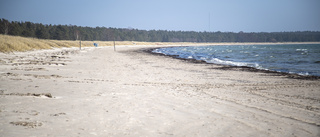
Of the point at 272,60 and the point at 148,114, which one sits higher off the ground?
the point at 148,114

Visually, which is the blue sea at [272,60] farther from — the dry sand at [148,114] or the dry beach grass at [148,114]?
the dry beach grass at [148,114]

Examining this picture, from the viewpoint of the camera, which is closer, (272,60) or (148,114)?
(148,114)

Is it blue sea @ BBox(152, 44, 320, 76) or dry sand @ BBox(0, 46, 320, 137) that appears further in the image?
blue sea @ BBox(152, 44, 320, 76)

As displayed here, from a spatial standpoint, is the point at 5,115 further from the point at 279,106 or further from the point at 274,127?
the point at 279,106

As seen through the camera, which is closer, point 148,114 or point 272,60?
point 148,114

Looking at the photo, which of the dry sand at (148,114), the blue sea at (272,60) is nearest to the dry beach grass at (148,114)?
the dry sand at (148,114)

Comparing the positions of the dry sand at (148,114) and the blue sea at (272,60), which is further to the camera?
the blue sea at (272,60)

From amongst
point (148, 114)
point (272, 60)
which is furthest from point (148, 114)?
point (272, 60)

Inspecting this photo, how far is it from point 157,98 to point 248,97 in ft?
11.4

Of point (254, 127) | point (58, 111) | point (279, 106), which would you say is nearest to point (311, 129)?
point (254, 127)

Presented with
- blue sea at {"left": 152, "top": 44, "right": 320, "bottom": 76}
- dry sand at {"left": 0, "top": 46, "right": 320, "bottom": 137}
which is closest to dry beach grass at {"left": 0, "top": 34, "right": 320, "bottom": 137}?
dry sand at {"left": 0, "top": 46, "right": 320, "bottom": 137}

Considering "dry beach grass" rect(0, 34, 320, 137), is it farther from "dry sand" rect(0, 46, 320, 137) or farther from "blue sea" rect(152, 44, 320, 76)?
"blue sea" rect(152, 44, 320, 76)

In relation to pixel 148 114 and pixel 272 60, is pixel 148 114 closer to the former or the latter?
pixel 148 114

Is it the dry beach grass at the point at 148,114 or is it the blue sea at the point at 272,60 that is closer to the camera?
the dry beach grass at the point at 148,114
